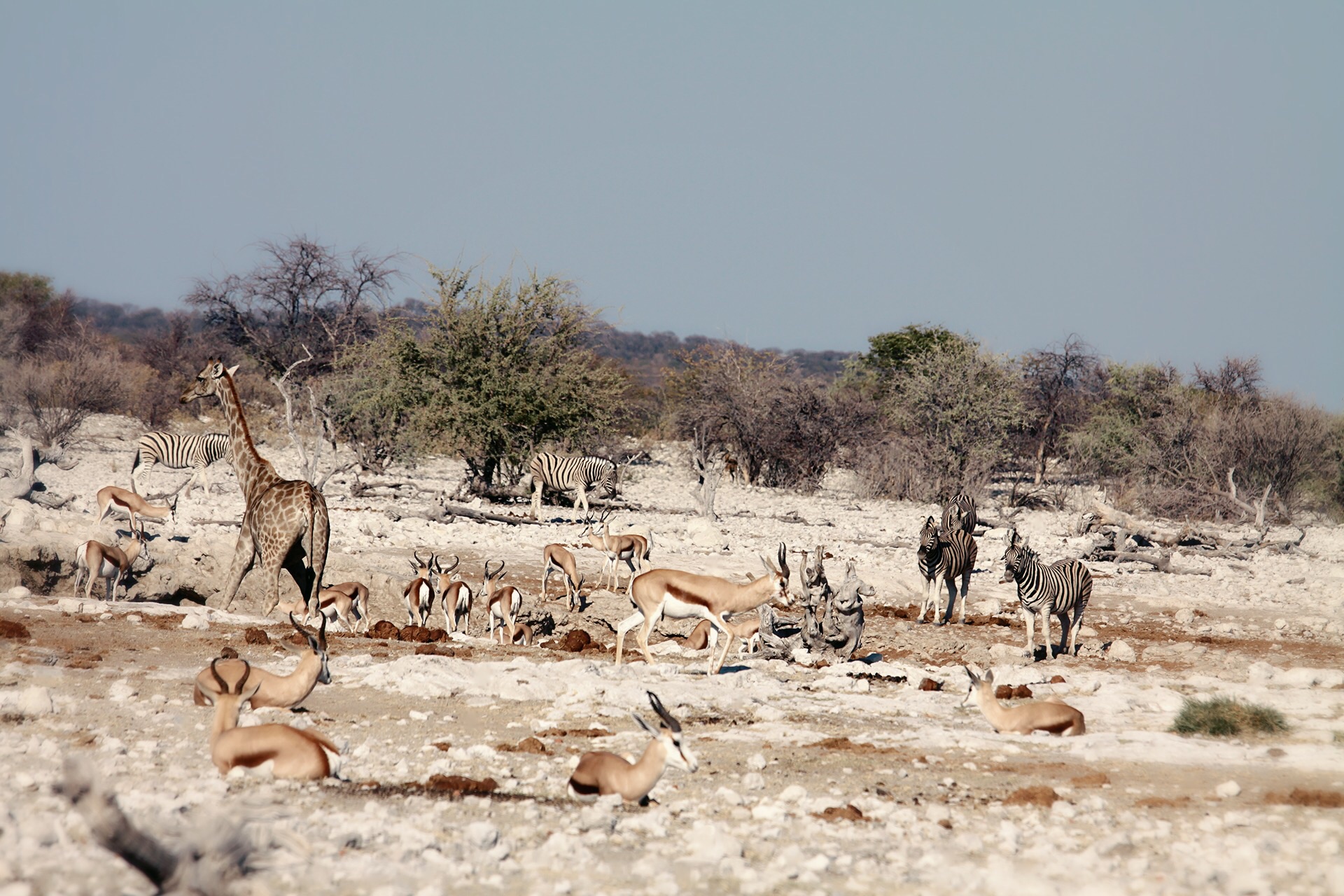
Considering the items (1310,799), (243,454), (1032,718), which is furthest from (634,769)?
(243,454)

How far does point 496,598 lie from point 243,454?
3.11m

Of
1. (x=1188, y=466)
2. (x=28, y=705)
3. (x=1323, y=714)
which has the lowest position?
(x=28, y=705)

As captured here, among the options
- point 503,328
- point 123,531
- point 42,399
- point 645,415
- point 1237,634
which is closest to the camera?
point 1237,634

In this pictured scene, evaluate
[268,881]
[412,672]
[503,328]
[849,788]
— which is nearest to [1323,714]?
[849,788]

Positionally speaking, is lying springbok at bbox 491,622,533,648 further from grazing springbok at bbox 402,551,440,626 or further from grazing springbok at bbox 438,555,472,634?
grazing springbok at bbox 402,551,440,626

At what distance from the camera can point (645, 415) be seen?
135 ft

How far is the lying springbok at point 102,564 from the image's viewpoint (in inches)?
470

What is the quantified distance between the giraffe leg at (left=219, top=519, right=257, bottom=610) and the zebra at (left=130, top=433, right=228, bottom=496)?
11.4m

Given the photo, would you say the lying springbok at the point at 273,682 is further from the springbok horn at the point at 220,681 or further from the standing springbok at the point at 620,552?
the standing springbok at the point at 620,552

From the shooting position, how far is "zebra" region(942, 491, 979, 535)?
15.2m

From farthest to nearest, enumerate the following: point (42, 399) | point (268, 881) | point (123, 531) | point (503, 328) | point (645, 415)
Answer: point (645, 415) < point (42, 399) < point (503, 328) < point (123, 531) < point (268, 881)

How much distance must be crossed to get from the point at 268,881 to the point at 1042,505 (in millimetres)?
28056

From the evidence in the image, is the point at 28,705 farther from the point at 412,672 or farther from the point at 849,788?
the point at 849,788

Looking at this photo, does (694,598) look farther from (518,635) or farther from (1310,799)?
(1310,799)
